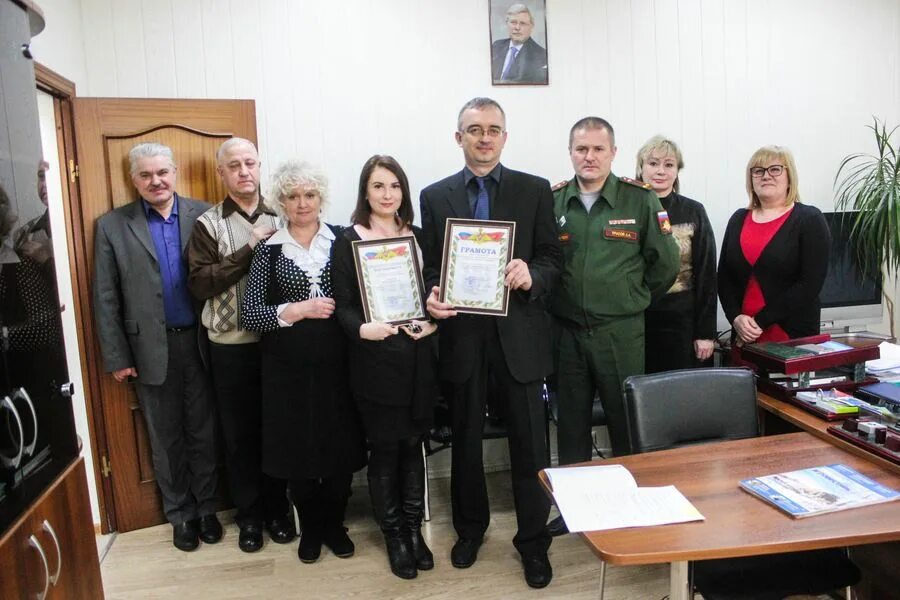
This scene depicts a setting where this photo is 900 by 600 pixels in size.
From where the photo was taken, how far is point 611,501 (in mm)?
1434

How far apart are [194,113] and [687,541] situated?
2673mm

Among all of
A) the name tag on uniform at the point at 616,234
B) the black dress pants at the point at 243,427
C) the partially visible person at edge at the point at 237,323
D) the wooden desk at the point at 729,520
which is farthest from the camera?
the black dress pants at the point at 243,427

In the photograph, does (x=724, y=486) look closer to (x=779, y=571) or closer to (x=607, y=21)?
(x=779, y=571)

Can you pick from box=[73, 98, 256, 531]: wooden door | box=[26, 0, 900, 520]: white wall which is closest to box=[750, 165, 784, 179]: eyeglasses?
box=[26, 0, 900, 520]: white wall

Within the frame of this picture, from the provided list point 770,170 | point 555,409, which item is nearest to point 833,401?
point 770,170

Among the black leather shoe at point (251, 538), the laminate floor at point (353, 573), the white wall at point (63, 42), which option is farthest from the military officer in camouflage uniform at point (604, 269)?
the white wall at point (63, 42)

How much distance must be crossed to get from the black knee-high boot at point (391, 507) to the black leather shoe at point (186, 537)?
91 centimetres

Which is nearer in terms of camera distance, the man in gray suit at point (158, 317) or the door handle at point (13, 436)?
the door handle at point (13, 436)

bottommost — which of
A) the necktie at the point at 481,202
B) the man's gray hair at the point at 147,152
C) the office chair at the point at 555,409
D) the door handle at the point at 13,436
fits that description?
the office chair at the point at 555,409

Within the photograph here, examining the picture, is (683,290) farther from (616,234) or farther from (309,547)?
(309,547)

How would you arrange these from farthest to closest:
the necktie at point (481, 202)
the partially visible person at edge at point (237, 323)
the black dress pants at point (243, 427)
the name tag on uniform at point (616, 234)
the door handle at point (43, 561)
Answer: the black dress pants at point (243, 427) → the partially visible person at edge at point (237, 323) → the name tag on uniform at point (616, 234) → the necktie at point (481, 202) → the door handle at point (43, 561)

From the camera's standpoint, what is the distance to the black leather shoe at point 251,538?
109 inches

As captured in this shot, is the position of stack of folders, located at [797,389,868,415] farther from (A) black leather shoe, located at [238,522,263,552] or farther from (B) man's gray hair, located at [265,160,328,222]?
(A) black leather shoe, located at [238,522,263,552]

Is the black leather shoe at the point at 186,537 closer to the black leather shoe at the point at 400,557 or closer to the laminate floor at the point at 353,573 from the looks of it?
the laminate floor at the point at 353,573
